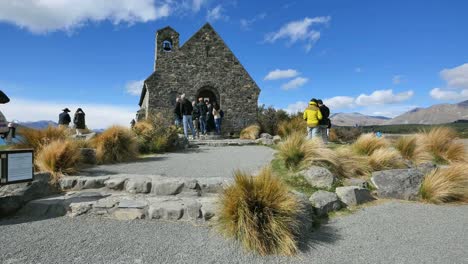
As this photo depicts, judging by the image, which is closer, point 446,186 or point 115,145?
point 446,186

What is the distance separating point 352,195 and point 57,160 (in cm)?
621

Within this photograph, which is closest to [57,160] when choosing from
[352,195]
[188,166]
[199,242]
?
[188,166]

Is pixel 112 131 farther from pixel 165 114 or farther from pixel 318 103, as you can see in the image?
pixel 165 114

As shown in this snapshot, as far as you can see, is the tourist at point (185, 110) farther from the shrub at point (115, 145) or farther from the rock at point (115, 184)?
the rock at point (115, 184)

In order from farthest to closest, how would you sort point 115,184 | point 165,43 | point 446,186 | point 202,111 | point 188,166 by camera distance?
point 165,43, point 202,111, point 188,166, point 446,186, point 115,184

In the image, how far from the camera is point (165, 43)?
714 inches

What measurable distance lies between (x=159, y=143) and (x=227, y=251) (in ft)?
24.0

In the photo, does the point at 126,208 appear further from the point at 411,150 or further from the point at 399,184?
the point at 411,150

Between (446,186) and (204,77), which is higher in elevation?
(204,77)

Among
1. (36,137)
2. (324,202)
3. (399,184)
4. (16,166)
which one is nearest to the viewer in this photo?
(16,166)

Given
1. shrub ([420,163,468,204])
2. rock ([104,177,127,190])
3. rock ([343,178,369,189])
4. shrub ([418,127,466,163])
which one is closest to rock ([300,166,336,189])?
rock ([343,178,369,189])

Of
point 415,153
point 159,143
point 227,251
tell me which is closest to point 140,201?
point 227,251

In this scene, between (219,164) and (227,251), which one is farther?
(219,164)

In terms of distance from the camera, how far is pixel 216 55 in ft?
60.6
